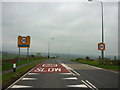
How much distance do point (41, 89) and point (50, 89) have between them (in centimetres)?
44

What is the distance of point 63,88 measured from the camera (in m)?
9.05

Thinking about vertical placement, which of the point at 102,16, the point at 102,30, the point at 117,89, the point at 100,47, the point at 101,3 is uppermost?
the point at 101,3

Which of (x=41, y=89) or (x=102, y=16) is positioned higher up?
(x=102, y=16)

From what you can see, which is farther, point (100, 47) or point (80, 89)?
point (100, 47)

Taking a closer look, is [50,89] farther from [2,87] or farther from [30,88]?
[2,87]

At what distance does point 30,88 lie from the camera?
29.6ft

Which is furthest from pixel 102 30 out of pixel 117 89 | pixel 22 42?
pixel 117 89

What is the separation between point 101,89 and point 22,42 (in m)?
18.3

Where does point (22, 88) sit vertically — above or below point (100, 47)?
below

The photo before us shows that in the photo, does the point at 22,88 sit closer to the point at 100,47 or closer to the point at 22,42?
the point at 22,42

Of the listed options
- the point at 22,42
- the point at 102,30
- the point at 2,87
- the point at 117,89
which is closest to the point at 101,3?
the point at 102,30

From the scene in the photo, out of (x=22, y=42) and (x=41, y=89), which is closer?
(x=41, y=89)

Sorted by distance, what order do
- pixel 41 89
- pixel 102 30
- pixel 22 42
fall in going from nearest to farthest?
pixel 41 89, pixel 22 42, pixel 102 30

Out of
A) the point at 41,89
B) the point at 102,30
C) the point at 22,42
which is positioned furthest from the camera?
the point at 102,30
